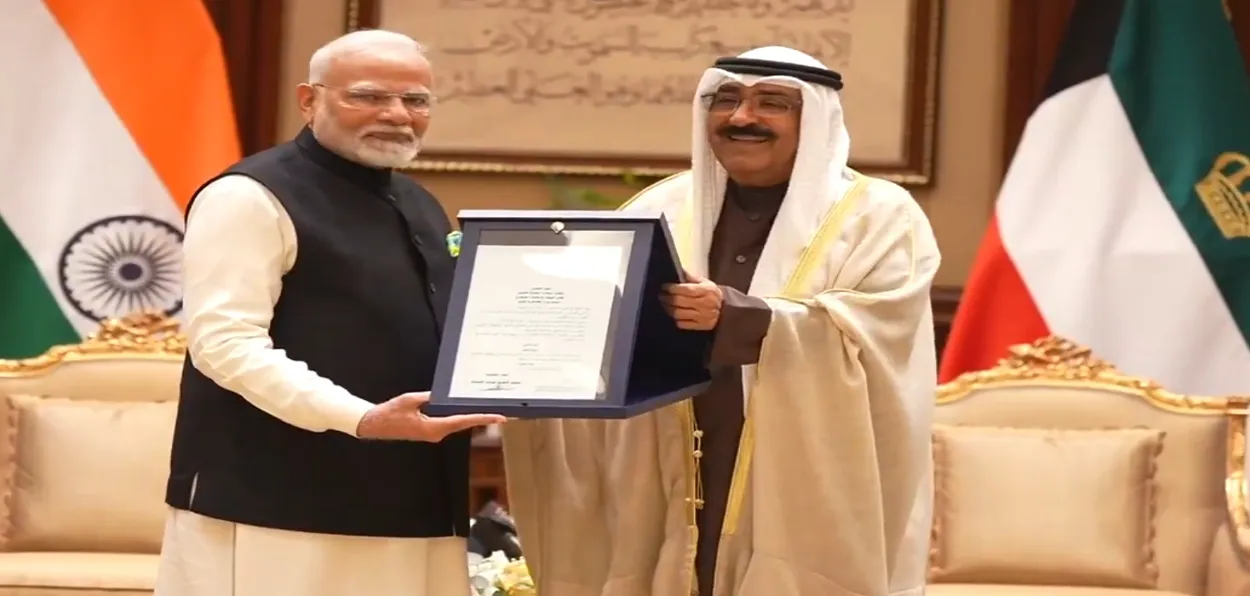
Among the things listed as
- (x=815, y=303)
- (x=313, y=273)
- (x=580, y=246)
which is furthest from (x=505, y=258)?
(x=815, y=303)

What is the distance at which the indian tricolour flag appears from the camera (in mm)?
4332

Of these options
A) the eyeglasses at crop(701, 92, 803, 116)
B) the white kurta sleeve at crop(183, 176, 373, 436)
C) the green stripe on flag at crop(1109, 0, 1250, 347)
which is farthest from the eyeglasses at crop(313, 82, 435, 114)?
the green stripe on flag at crop(1109, 0, 1250, 347)

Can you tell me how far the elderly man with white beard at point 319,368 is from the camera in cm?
227

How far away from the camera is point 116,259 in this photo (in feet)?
14.2

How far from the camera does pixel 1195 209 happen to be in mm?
4125

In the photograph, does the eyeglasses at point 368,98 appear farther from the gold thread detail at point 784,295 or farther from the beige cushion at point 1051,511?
the beige cushion at point 1051,511

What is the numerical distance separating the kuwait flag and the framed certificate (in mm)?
1934

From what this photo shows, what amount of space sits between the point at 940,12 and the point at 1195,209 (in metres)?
0.93

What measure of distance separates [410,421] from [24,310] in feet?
8.24

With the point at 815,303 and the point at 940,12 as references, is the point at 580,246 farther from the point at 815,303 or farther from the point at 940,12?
the point at 940,12

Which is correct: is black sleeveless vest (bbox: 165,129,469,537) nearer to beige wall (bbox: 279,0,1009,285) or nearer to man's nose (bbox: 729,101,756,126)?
man's nose (bbox: 729,101,756,126)

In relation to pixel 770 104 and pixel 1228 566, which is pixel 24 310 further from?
pixel 1228 566

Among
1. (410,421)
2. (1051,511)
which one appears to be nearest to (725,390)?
(410,421)

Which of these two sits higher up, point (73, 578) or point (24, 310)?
point (24, 310)
